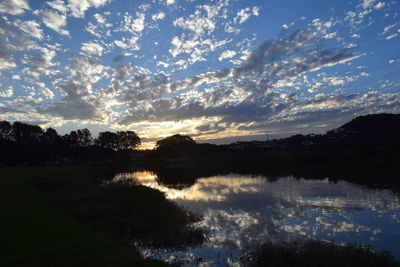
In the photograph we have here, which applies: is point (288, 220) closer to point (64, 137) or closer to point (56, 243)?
point (56, 243)

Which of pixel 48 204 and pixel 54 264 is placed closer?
pixel 54 264

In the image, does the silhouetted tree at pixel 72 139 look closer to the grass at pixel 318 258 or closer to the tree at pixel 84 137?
the tree at pixel 84 137

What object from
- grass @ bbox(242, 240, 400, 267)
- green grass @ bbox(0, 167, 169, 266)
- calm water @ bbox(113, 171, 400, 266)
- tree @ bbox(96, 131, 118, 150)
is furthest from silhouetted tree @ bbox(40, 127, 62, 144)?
grass @ bbox(242, 240, 400, 267)

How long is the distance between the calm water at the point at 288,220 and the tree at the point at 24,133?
128 meters

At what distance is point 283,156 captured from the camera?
4122 inches

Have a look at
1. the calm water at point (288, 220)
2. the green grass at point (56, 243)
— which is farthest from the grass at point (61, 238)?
the calm water at point (288, 220)

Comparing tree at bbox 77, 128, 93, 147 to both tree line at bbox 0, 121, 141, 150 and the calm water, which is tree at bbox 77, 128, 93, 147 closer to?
tree line at bbox 0, 121, 141, 150

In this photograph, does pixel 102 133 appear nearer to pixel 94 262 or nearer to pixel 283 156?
pixel 283 156

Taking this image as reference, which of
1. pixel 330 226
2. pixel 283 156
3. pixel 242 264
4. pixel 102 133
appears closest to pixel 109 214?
pixel 242 264

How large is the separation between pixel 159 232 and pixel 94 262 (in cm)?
812

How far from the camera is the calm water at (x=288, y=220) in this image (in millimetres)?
17469

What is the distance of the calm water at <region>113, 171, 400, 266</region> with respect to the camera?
17.5m

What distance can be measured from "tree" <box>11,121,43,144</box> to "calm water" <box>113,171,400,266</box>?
421 ft

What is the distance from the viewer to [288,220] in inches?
958
